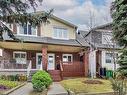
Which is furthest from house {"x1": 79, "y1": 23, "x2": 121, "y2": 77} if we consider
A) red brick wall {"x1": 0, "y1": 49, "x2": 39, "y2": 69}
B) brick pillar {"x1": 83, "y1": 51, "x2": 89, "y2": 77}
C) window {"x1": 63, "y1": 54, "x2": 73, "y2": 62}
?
red brick wall {"x1": 0, "y1": 49, "x2": 39, "y2": 69}

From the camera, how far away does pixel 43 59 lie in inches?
1385

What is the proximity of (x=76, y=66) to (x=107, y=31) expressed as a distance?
8995 millimetres

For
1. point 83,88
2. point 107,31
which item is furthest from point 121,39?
point 107,31

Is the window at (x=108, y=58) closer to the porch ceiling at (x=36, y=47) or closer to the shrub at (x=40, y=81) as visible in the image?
the porch ceiling at (x=36, y=47)

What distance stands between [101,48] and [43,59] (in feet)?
A: 32.7

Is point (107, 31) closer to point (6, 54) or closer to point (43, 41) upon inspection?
point (43, 41)

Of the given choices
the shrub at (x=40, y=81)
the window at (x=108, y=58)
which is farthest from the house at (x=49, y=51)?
the shrub at (x=40, y=81)

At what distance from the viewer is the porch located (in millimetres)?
34391

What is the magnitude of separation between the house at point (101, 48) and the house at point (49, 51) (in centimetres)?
177

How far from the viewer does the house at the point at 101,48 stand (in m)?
39.8

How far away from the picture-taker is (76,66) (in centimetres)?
3712

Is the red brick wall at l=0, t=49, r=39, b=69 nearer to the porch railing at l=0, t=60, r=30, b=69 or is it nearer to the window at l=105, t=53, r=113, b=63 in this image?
the porch railing at l=0, t=60, r=30, b=69

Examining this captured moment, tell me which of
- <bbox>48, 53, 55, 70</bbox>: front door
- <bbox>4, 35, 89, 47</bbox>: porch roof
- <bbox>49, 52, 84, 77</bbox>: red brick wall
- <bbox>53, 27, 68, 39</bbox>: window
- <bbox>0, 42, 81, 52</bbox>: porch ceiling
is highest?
<bbox>53, 27, 68, 39</bbox>: window

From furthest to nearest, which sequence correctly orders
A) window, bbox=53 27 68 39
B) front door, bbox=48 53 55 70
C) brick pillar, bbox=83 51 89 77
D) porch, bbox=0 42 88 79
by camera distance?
front door, bbox=48 53 55 70, window, bbox=53 27 68 39, brick pillar, bbox=83 51 89 77, porch, bbox=0 42 88 79
